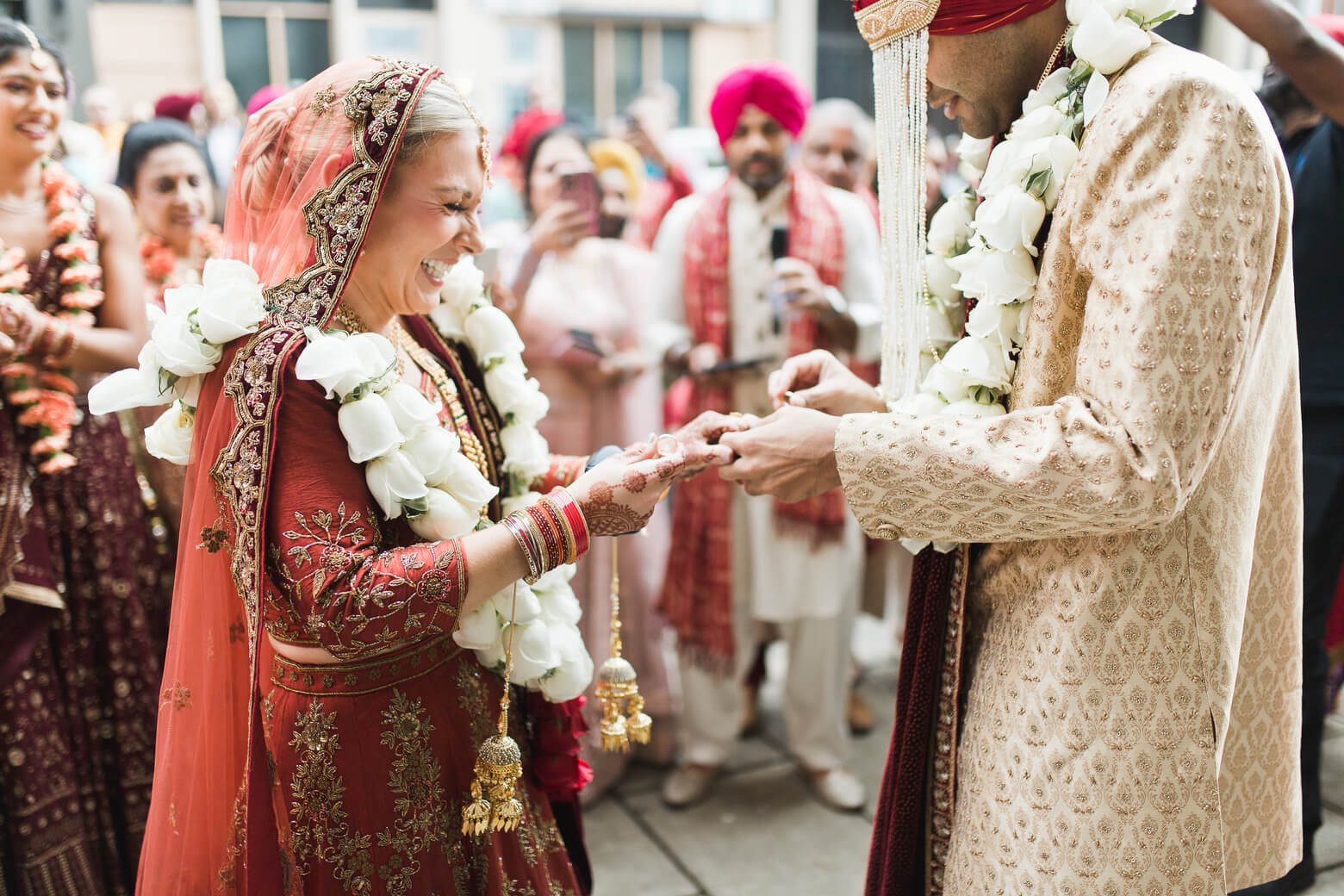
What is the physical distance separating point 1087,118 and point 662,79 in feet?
52.3

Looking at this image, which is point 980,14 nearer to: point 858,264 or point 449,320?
point 449,320

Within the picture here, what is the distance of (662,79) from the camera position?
54.3 feet

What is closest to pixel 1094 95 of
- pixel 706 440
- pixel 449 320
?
pixel 706 440

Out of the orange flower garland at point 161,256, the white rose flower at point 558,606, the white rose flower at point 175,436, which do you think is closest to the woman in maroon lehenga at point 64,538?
the orange flower garland at point 161,256

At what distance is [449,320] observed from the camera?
2.09m

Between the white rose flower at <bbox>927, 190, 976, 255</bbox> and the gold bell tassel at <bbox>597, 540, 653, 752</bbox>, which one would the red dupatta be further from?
the white rose flower at <bbox>927, 190, 976, 255</bbox>

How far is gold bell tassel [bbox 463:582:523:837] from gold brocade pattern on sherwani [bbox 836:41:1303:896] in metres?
0.68

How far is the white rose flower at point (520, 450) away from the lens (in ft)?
6.56

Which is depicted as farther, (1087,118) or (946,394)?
(946,394)

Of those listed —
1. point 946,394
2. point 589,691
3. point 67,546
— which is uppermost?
point 946,394

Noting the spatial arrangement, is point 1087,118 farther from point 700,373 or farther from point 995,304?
point 700,373

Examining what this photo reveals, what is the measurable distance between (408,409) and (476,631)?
1.30 ft

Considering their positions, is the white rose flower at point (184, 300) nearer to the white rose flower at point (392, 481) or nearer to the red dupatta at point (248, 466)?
the red dupatta at point (248, 466)

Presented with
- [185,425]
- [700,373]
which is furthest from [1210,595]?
[700,373]
